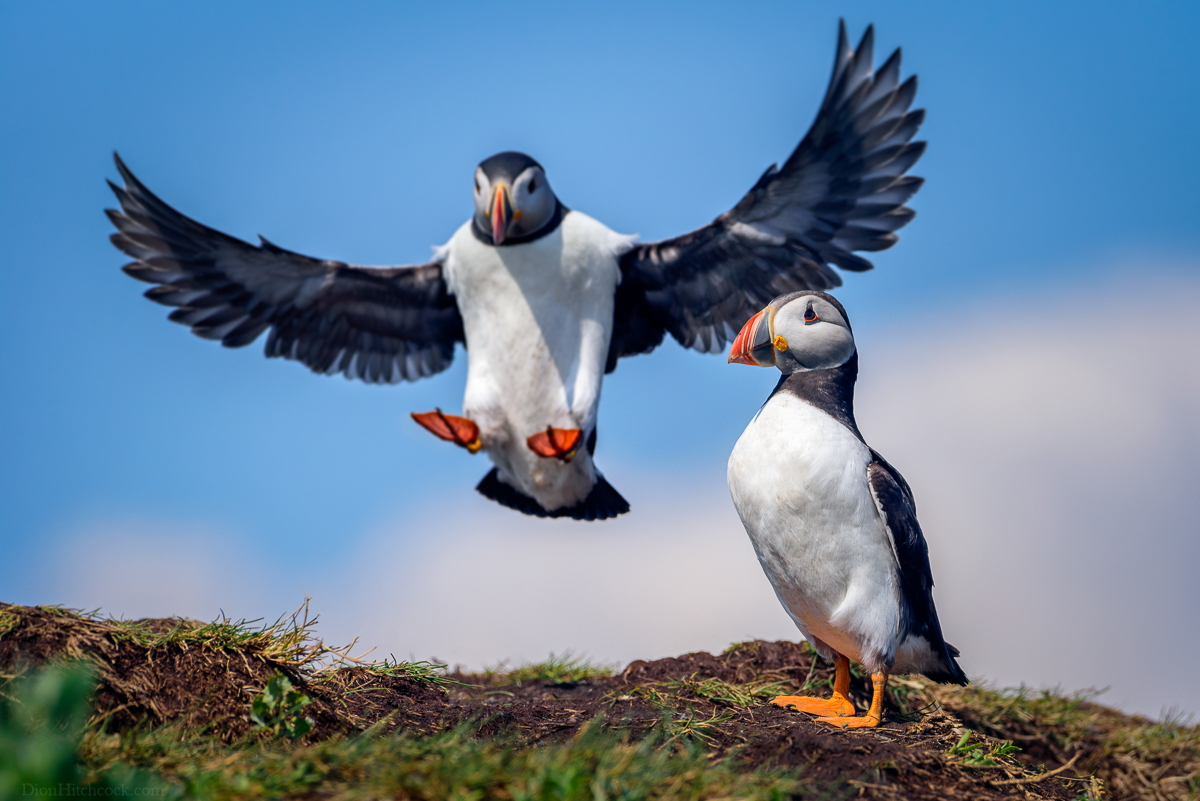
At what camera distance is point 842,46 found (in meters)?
5.54

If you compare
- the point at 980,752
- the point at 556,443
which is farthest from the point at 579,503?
the point at 980,752

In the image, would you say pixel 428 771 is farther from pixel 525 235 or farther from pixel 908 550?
pixel 525 235

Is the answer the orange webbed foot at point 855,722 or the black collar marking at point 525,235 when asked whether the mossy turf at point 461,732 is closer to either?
the orange webbed foot at point 855,722

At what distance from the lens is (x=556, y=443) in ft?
21.8

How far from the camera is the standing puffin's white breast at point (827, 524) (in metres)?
4.13

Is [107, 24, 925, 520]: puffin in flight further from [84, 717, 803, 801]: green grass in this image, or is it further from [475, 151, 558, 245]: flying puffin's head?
[84, 717, 803, 801]: green grass

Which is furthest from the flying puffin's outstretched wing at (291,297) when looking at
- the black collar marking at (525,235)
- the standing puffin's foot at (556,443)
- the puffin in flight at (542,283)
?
the standing puffin's foot at (556,443)

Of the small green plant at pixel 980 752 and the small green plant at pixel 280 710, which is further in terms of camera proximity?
the small green plant at pixel 980 752

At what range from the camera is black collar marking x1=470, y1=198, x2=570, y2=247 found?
6.81 m

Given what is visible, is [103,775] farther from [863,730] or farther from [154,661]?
[863,730]

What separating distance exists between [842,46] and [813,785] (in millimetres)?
4461

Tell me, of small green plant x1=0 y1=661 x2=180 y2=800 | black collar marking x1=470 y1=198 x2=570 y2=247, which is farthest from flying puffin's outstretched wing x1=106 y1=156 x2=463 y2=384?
small green plant x1=0 y1=661 x2=180 y2=800

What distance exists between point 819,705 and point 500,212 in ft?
13.2

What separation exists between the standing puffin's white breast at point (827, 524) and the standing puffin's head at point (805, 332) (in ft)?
1.10
